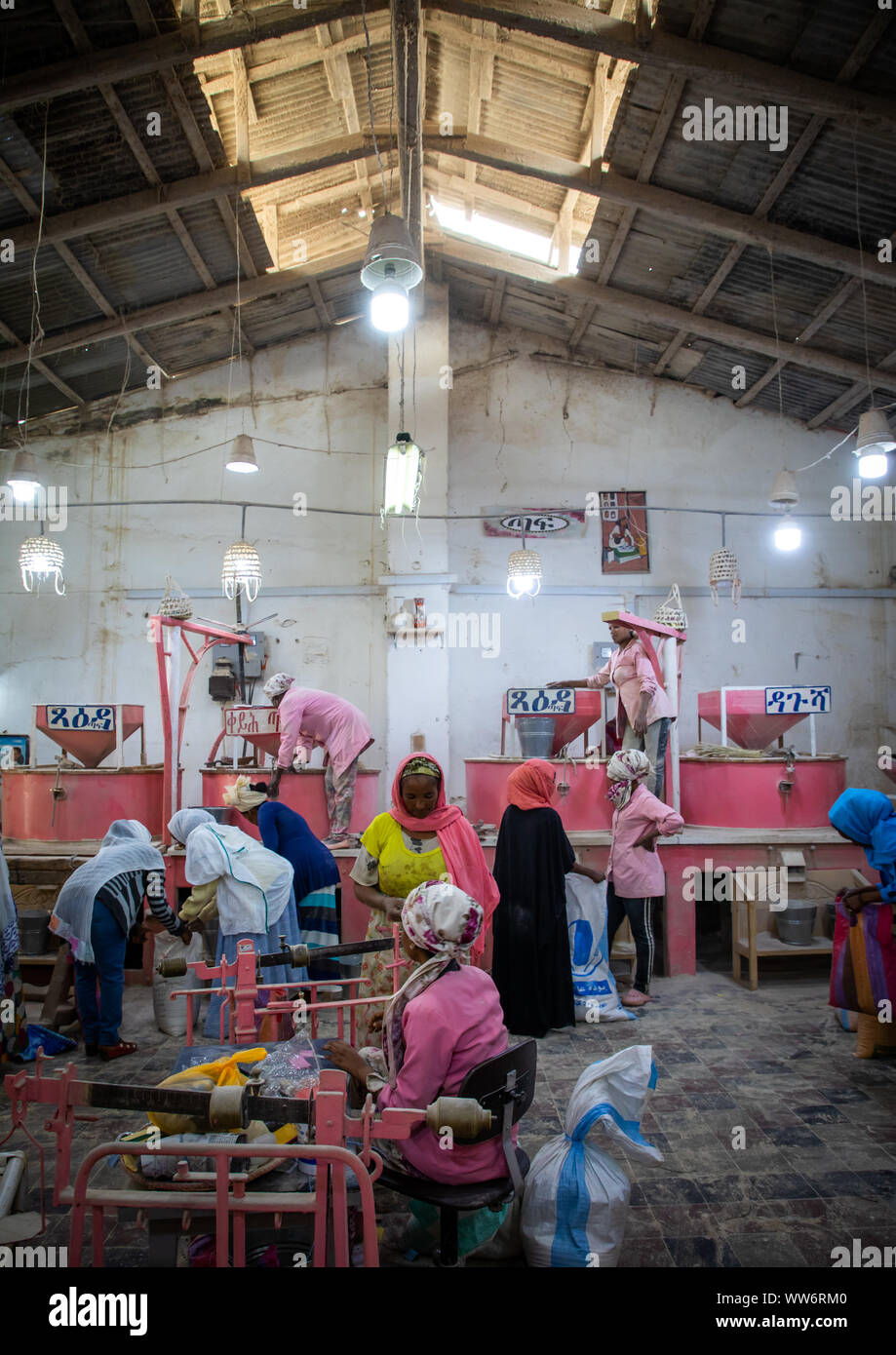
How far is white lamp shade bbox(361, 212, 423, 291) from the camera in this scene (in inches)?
232

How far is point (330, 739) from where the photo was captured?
25.4ft

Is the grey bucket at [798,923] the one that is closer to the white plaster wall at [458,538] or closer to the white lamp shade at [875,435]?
the white lamp shade at [875,435]

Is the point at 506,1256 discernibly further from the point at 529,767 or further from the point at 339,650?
the point at 339,650

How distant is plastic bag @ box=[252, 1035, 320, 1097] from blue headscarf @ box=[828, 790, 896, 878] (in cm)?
330

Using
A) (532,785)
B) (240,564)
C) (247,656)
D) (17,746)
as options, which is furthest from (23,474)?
(532,785)

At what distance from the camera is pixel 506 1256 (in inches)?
108

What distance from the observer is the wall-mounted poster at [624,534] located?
11906 mm

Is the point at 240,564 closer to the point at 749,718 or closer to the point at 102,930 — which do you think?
the point at 102,930

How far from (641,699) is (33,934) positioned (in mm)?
5268

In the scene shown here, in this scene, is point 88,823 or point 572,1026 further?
point 88,823

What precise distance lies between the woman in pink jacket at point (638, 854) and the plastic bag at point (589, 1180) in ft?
10.0

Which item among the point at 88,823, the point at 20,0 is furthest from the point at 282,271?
the point at 88,823

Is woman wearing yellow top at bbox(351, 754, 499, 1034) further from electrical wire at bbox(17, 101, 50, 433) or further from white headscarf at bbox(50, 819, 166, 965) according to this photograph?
electrical wire at bbox(17, 101, 50, 433)

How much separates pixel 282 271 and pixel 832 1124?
10622mm
